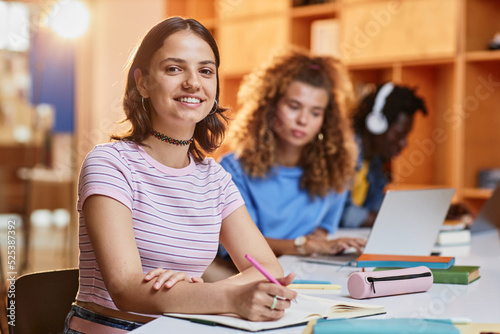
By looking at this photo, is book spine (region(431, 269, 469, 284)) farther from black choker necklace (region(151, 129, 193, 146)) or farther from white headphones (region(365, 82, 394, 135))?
white headphones (region(365, 82, 394, 135))

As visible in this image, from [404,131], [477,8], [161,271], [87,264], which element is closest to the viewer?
[161,271]

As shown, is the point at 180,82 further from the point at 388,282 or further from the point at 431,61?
the point at 431,61

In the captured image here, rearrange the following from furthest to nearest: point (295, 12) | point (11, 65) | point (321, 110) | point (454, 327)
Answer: point (11, 65), point (295, 12), point (321, 110), point (454, 327)

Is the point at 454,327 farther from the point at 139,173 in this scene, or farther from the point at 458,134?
the point at 458,134

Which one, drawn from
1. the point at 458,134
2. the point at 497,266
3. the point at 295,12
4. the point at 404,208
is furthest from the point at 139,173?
the point at 295,12

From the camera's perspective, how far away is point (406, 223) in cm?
166

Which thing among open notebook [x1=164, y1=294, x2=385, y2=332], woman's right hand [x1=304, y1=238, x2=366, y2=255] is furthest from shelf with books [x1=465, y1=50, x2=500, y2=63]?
open notebook [x1=164, y1=294, x2=385, y2=332]

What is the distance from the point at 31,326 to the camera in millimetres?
1421

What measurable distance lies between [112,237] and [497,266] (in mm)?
1145

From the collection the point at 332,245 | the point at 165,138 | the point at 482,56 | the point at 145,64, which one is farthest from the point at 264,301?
the point at 482,56

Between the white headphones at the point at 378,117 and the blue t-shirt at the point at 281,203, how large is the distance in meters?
0.90

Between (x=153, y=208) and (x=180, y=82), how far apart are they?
0.29 metres

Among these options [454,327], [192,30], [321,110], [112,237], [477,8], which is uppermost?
[477,8]

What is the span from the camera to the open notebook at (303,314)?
1053mm
